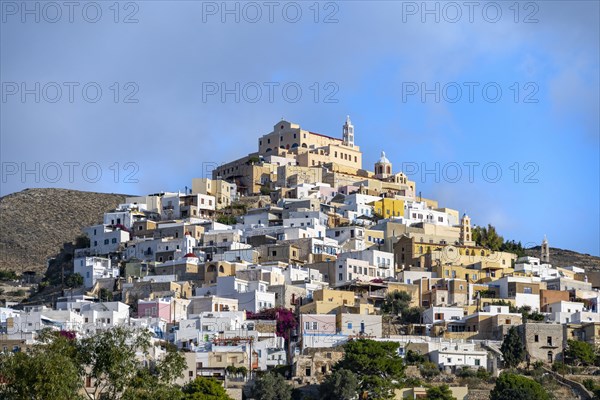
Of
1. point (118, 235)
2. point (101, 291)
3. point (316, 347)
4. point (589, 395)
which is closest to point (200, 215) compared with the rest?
point (118, 235)

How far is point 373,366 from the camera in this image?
57.4 m

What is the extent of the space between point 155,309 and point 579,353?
18468 millimetres

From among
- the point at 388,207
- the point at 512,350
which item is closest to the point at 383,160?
the point at 388,207

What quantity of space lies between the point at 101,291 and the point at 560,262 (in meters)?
33.0

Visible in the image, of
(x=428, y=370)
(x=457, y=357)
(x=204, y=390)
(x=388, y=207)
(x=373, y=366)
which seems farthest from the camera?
(x=388, y=207)

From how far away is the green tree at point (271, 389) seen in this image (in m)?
55.9

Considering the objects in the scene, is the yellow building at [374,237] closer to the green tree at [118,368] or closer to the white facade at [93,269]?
the white facade at [93,269]

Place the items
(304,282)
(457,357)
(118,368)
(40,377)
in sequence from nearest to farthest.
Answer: (40,377)
(118,368)
(457,357)
(304,282)

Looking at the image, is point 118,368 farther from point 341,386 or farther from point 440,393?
point 440,393

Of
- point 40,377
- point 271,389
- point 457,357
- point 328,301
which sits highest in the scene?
point 328,301

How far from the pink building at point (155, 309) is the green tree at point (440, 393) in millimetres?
15121

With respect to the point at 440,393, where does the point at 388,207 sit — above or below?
above

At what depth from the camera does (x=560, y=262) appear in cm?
9444

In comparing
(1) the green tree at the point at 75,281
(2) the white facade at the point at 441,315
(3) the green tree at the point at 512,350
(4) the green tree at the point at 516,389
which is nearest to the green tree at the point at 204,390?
(4) the green tree at the point at 516,389
